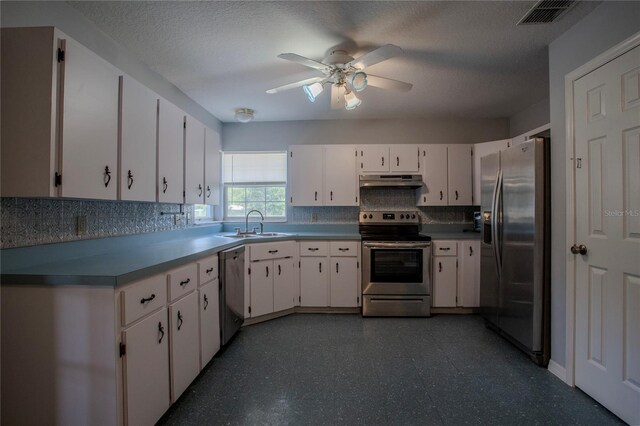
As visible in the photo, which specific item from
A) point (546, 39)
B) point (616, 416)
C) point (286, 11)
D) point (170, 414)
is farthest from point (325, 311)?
point (546, 39)

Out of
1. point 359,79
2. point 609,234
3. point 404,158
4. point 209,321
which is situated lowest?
point 209,321

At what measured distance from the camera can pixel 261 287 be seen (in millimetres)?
2918

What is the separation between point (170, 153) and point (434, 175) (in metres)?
2.98

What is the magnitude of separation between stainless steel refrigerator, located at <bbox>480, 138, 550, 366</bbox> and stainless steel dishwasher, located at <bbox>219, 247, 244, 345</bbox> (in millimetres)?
2461

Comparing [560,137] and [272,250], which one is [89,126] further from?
[560,137]

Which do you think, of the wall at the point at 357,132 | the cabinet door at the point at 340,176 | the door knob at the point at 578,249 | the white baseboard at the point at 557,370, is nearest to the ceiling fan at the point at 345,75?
the cabinet door at the point at 340,176

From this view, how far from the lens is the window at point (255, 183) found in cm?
385

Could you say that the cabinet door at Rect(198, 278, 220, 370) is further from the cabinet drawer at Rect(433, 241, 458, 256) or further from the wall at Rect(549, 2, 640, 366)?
the wall at Rect(549, 2, 640, 366)

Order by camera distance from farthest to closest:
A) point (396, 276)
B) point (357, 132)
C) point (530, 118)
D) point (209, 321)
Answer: point (357, 132) < point (530, 118) < point (396, 276) < point (209, 321)

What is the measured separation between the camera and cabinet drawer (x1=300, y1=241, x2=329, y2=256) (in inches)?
126

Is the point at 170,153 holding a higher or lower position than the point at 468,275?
higher

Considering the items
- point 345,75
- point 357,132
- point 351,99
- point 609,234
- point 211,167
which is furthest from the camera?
point 357,132

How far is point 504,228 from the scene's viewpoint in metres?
2.44

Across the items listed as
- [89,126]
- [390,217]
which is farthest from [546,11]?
[89,126]
